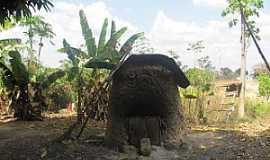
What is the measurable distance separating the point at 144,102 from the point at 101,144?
1453mm

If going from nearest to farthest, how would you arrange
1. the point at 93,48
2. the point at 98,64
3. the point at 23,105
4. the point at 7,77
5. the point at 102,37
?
the point at 98,64 < the point at 93,48 < the point at 102,37 < the point at 7,77 < the point at 23,105

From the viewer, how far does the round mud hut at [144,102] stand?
1112cm

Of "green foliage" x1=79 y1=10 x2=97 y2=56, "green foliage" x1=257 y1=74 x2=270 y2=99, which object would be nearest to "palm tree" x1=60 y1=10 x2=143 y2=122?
"green foliage" x1=79 y1=10 x2=97 y2=56

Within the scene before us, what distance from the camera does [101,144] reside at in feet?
37.5

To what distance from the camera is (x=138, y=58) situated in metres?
11.2

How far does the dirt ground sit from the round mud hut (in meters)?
0.46

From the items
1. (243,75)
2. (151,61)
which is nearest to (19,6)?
(151,61)

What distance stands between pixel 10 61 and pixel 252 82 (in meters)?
15.7

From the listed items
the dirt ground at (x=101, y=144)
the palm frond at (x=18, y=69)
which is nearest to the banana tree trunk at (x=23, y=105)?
the palm frond at (x=18, y=69)

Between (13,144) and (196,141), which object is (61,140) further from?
(196,141)

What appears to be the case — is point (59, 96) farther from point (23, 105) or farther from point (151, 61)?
point (151, 61)

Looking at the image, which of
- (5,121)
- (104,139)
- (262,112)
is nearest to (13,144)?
(104,139)

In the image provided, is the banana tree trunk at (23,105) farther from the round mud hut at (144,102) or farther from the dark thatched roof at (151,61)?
the dark thatched roof at (151,61)

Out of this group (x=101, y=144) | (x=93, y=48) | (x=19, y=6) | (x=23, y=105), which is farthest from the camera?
(x=23, y=105)
